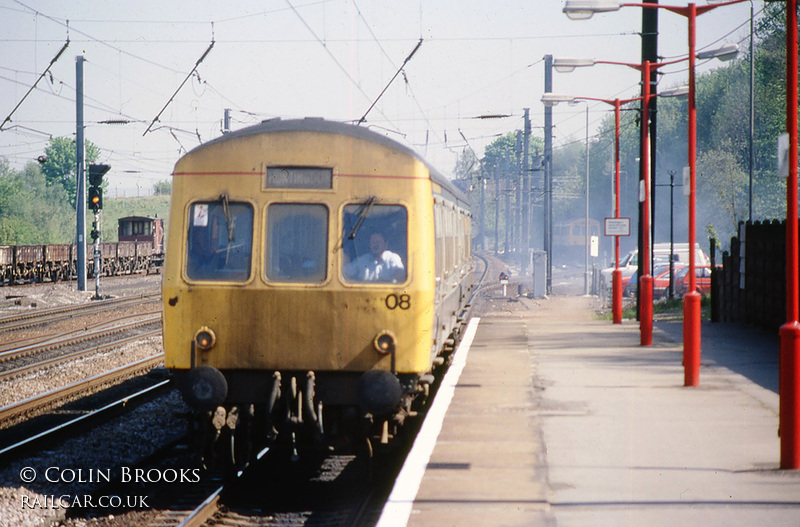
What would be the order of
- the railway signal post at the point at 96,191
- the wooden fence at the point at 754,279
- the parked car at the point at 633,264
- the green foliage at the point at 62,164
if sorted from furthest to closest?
the green foliage at the point at 62,164
the parked car at the point at 633,264
the railway signal post at the point at 96,191
the wooden fence at the point at 754,279

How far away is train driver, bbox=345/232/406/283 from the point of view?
334 inches

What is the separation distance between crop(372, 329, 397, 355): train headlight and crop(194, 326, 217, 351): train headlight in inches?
56.7

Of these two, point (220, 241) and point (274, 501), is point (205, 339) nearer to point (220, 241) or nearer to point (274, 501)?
point (220, 241)

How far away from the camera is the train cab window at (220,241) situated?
28.0 ft

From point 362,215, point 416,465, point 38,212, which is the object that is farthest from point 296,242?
point 38,212

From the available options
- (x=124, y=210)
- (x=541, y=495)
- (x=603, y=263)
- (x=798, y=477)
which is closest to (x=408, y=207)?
(x=541, y=495)

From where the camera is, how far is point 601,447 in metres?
8.68

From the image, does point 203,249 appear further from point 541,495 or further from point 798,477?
point 798,477

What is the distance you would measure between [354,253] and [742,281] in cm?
1303

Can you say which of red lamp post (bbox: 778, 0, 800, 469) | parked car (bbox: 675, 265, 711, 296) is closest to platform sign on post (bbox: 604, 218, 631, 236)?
parked car (bbox: 675, 265, 711, 296)

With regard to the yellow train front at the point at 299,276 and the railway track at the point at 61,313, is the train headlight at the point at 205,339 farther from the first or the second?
the railway track at the point at 61,313

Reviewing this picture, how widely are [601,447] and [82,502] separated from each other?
4674mm

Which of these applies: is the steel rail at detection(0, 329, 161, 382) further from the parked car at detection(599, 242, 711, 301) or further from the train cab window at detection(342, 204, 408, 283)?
the parked car at detection(599, 242, 711, 301)

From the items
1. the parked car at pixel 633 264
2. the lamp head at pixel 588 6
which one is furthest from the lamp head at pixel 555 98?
the lamp head at pixel 588 6
